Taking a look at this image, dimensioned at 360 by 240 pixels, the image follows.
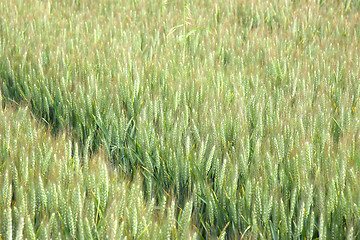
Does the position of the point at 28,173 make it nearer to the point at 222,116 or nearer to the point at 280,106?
the point at 222,116

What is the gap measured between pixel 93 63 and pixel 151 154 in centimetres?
92

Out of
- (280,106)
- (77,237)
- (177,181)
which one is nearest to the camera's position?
(77,237)

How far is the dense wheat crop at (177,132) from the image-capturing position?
0.96 m

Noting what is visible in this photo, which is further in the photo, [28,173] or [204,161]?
[204,161]

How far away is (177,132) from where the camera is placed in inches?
53.2

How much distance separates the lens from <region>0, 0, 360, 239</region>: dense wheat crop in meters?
0.96

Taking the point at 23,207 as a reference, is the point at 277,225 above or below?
below

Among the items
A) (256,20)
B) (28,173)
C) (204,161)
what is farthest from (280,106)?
(256,20)

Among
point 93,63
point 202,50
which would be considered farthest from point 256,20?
point 93,63

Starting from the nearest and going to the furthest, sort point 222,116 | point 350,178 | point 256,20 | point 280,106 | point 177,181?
point 350,178, point 177,181, point 222,116, point 280,106, point 256,20

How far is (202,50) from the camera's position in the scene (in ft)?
7.91

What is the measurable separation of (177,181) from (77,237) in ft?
1.20

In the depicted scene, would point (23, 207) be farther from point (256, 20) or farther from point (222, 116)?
point (256, 20)

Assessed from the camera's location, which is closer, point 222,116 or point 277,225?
point 277,225
